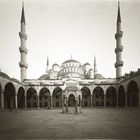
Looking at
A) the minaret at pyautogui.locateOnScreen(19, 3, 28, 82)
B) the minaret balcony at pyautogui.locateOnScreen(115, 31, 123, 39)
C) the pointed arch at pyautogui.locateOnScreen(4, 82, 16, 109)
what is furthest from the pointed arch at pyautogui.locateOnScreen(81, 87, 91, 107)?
the pointed arch at pyautogui.locateOnScreen(4, 82, 16, 109)

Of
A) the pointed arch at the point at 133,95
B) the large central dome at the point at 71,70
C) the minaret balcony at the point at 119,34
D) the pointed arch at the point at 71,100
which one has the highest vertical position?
the minaret balcony at the point at 119,34

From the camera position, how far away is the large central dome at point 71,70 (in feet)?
192

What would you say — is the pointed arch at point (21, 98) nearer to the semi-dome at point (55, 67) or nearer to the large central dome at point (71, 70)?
the large central dome at point (71, 70)

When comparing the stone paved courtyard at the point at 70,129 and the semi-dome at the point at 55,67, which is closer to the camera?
the stone paved courtyard at the point at 70,129

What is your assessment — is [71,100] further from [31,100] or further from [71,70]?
[71,70]

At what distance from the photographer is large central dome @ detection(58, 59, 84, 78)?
58.4 meters

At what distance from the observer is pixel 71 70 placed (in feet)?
202

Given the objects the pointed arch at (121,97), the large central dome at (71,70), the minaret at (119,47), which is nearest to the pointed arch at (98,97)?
the pointed arch at (121,97)

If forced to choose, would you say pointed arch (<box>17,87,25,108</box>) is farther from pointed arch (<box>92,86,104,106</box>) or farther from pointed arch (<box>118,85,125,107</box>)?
pointed arch (<box>118,85,125,107</box>)

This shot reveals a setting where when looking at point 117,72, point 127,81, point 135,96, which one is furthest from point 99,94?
point 127,81

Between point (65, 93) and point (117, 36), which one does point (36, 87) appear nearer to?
point (65, 93)

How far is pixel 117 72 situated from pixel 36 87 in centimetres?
2153

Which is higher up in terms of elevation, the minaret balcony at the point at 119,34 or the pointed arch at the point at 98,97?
the minaret balcony at the point at 119,34

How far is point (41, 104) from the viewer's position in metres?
50.9
